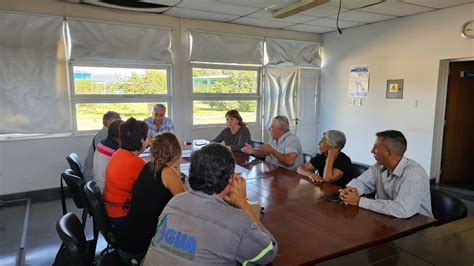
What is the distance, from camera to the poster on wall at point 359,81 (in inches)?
216

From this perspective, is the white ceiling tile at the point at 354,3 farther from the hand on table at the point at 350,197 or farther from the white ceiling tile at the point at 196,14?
the hand on table at the point at 350,197

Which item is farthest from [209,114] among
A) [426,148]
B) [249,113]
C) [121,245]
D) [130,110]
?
[121,245]

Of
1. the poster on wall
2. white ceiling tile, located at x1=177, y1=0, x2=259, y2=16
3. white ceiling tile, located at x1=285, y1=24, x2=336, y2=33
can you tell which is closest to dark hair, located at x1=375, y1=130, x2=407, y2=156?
white ceiling tile, located at x1=177, y1=0, x2=259, y2=16

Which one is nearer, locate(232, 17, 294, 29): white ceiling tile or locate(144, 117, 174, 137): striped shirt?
locate(144, 117, 174, 137): striped shirt

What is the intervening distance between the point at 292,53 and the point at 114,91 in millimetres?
3270

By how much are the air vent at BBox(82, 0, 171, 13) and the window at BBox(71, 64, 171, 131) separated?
0.83 metres

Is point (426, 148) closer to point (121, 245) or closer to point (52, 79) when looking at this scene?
point (121, 245)

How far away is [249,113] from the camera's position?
5824mm

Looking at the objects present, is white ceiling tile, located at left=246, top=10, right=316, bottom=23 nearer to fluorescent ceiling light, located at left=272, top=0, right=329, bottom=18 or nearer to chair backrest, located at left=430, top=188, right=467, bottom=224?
fluorescent ceiling light, located at left=272, top=0, right=329, bottom=18

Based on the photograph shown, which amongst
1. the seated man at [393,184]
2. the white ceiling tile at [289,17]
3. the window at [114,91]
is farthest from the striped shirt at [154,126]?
the seated man at [393,184]

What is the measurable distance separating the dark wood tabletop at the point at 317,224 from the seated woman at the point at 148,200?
0.57 m

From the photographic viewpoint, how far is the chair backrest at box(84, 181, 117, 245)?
6.44ft

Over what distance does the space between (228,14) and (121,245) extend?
380cm

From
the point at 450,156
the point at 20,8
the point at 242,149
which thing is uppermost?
the point at 20,8
